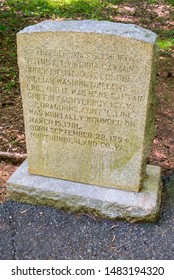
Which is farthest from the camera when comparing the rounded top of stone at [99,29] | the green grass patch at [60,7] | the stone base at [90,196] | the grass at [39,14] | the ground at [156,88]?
the green grass patch at [60,7]

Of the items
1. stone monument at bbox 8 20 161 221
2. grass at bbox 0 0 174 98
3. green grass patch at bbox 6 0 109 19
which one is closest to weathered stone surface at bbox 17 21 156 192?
stone monument at bbox 8 20 161 221

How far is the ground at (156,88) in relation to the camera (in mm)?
4445

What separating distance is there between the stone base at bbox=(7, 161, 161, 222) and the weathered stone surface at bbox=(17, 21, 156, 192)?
3.5 inches

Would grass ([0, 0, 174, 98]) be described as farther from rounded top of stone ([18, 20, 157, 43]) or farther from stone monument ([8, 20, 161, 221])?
rounded top of stone ([18, 20, 157, 43])

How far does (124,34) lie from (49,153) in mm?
1298

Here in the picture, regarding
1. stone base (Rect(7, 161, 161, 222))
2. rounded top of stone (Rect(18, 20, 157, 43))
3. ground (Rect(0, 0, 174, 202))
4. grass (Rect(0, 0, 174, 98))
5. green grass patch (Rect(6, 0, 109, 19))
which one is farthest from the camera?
green grass patch (Rect(6, 0, 109, 19))

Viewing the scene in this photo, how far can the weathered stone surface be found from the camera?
2.90 meters

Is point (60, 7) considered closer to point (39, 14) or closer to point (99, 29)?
point (39, 14)

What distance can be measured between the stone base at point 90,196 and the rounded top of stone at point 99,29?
1.36m

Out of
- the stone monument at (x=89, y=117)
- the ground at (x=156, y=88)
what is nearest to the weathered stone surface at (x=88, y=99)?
the stone monument at (x=89, y=117)

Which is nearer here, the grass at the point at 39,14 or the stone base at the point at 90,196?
the stone base at the point at 90,196

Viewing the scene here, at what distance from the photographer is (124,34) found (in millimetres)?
2832

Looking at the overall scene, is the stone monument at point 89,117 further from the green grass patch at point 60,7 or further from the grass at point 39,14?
the green grass patch at point 60,7

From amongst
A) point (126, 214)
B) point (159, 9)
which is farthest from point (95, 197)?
point (159, 9)
